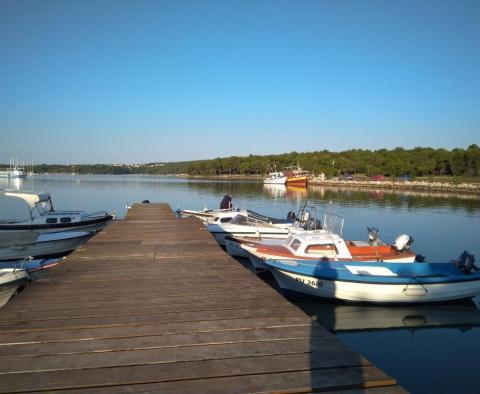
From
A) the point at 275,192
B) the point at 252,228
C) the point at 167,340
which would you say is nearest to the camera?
the point at 167,340

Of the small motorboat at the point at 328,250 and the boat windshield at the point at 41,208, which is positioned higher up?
the boat windshield at the point at 41,208

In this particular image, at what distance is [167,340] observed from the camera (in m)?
4.35

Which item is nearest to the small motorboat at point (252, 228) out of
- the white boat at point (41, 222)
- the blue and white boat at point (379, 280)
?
the blue and white boat at point (379, 280)

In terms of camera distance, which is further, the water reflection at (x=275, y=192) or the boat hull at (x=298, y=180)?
the boat hull at (x=298, y=180)

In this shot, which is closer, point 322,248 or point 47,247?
point 322,248

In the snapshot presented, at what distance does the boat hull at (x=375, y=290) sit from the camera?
12.0 m

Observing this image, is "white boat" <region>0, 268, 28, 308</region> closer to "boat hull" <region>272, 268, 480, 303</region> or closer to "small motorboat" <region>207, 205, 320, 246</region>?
"boat hull" <region>272, 268, 480, 303</region>

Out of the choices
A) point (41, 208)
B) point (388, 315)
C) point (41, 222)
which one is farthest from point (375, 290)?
point (41, 208)

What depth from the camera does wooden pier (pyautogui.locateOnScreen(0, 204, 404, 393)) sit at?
3451 mm

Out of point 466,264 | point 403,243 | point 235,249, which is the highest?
point 403,243

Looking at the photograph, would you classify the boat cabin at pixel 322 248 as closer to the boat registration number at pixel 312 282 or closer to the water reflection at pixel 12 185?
the boat registration number at pixel 312 282

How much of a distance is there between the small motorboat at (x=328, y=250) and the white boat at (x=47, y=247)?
880 centimetres

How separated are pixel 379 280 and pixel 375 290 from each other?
1.17ft

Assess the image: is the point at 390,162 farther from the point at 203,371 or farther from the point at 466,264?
the point at 203,371
